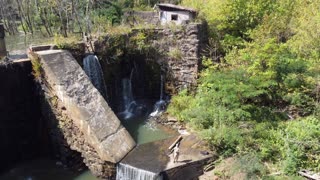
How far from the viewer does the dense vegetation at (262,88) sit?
9.53 metres

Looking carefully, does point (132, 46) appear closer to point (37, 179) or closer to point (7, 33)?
point (37, 179)

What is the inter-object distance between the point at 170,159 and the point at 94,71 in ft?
17.7

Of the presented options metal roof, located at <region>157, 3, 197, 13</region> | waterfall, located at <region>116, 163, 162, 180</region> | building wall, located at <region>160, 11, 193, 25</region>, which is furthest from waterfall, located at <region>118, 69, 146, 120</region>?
waterfall, located at <region>116, 163, 162, 180</region>

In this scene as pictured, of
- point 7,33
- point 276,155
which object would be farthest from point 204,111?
point 7,33

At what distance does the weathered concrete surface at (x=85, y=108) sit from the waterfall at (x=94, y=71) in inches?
66.9

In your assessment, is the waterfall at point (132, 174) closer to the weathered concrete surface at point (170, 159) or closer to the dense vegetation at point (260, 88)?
the weathered concrete surface at point (170, 159)

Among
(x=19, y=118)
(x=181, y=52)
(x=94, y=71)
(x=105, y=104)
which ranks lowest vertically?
(x=19, y=118)

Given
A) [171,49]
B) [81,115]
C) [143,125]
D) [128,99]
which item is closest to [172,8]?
[171,49]

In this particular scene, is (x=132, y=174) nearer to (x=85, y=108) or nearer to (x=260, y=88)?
(x=85, y=108)

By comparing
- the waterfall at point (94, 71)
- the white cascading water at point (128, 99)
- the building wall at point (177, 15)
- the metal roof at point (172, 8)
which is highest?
the metal roof at point (172, 8)

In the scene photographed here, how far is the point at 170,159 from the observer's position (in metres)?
9.73

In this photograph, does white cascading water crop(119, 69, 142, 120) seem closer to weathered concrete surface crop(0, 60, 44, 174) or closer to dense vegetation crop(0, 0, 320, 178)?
dense vegetation crop(0, 0, 320, 178)

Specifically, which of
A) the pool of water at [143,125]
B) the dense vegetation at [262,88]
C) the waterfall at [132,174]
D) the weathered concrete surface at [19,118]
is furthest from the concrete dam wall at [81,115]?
the dense vegetation at [262,88]

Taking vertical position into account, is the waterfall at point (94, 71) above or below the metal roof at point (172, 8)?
below
